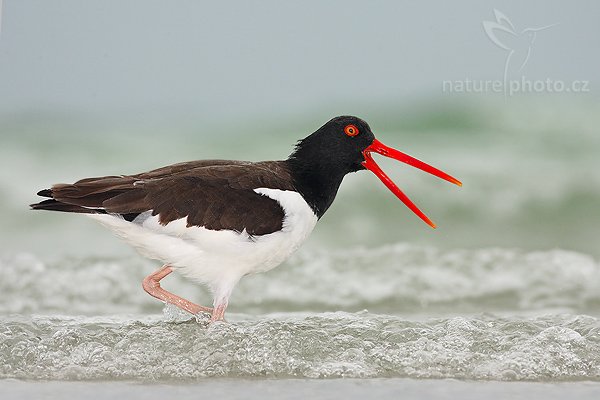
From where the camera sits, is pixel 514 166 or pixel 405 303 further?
pixel 514 166

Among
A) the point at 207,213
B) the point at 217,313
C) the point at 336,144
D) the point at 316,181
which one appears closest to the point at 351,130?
the point at 336,144

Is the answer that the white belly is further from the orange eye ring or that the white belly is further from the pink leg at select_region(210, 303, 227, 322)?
the orange eye ring

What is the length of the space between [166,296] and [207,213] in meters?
0.54

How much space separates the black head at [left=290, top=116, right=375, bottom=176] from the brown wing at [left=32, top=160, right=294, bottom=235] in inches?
11.2

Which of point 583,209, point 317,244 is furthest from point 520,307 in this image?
point 583,209

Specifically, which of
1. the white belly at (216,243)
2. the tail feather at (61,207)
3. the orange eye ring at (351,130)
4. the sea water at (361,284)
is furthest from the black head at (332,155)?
the tail feather at (61,207)

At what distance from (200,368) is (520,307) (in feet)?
9.28

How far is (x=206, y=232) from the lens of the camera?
3.95 meters

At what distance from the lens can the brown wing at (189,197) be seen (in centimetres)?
385

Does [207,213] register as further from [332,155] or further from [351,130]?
[351,130]

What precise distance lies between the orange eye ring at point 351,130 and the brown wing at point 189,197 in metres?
0.43

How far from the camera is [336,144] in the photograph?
4.35 m

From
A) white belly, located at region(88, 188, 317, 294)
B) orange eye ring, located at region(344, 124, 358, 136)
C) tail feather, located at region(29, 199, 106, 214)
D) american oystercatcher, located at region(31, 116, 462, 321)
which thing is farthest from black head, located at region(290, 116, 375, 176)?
tail feather, located at region(29, 199, 106, 214)

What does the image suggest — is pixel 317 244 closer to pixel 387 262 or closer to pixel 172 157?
pixel 387 262
